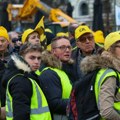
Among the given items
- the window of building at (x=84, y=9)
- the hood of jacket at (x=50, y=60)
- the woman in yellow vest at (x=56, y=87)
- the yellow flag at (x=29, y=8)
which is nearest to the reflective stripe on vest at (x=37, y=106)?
the woman in yellow vest at (x=56, y=87)

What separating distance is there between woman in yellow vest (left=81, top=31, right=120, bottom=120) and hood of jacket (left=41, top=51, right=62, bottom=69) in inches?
30.0

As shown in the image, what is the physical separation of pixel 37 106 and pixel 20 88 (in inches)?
9.5

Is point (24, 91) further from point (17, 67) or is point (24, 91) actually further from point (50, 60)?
point (50, 60)

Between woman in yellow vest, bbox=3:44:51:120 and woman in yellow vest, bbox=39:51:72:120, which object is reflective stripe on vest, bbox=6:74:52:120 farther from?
woman in yellow vest, bbox=39:51:72:120

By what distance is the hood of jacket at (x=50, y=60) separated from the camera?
16.8 feet

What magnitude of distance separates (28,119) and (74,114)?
433mm

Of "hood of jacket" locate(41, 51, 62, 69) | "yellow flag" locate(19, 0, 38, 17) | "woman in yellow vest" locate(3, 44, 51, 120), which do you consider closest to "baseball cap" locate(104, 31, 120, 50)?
"woman in yellow vest" locate(3, 44, 51, 120)

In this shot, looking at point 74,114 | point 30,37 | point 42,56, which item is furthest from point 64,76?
point 30,37

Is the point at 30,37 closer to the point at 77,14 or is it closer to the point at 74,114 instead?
the point at 74,114

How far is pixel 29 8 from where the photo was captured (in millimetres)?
22234

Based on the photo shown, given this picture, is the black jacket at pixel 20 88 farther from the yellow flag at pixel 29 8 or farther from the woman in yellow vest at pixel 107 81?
the yellow flag at pixel 29 8

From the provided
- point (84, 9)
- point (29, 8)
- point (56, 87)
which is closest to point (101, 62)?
point (56, 87)

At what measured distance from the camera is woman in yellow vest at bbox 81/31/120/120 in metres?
4.11

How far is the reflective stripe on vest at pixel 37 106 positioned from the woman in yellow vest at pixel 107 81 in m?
0.46
